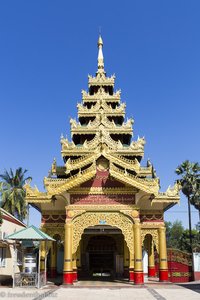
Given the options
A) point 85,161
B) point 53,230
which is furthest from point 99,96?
point 53,230

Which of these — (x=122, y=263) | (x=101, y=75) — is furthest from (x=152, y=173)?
(x=101, y=75)

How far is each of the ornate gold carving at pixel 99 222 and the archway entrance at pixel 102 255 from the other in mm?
6651

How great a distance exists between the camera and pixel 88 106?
30406mm

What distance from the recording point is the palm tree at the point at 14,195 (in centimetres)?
4397

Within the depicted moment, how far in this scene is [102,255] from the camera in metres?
27.2

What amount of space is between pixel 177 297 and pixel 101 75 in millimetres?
22182

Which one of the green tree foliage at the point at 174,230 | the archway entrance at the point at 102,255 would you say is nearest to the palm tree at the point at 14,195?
the archway entrance at the point at 102,255

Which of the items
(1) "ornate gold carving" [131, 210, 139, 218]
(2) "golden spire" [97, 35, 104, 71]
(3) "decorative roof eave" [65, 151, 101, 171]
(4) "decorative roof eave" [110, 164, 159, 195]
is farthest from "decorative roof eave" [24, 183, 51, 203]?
(2) "golden spire" [97, 35, 104, 71]

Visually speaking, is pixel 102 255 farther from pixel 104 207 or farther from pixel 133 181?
pixel 133 181

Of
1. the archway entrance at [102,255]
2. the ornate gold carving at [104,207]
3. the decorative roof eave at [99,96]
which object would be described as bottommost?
the archway entrance at [102,255]

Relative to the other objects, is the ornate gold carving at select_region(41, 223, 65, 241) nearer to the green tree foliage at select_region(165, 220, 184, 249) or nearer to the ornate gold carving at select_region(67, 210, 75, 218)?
the ornate gold carving at select_region(67, 210, 75, 218)

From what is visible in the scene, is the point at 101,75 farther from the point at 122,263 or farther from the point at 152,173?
the point at 122,263

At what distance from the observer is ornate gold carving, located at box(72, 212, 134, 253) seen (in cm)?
1947

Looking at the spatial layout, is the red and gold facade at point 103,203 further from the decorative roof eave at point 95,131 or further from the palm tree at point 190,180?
the palm tree at point 190,180
